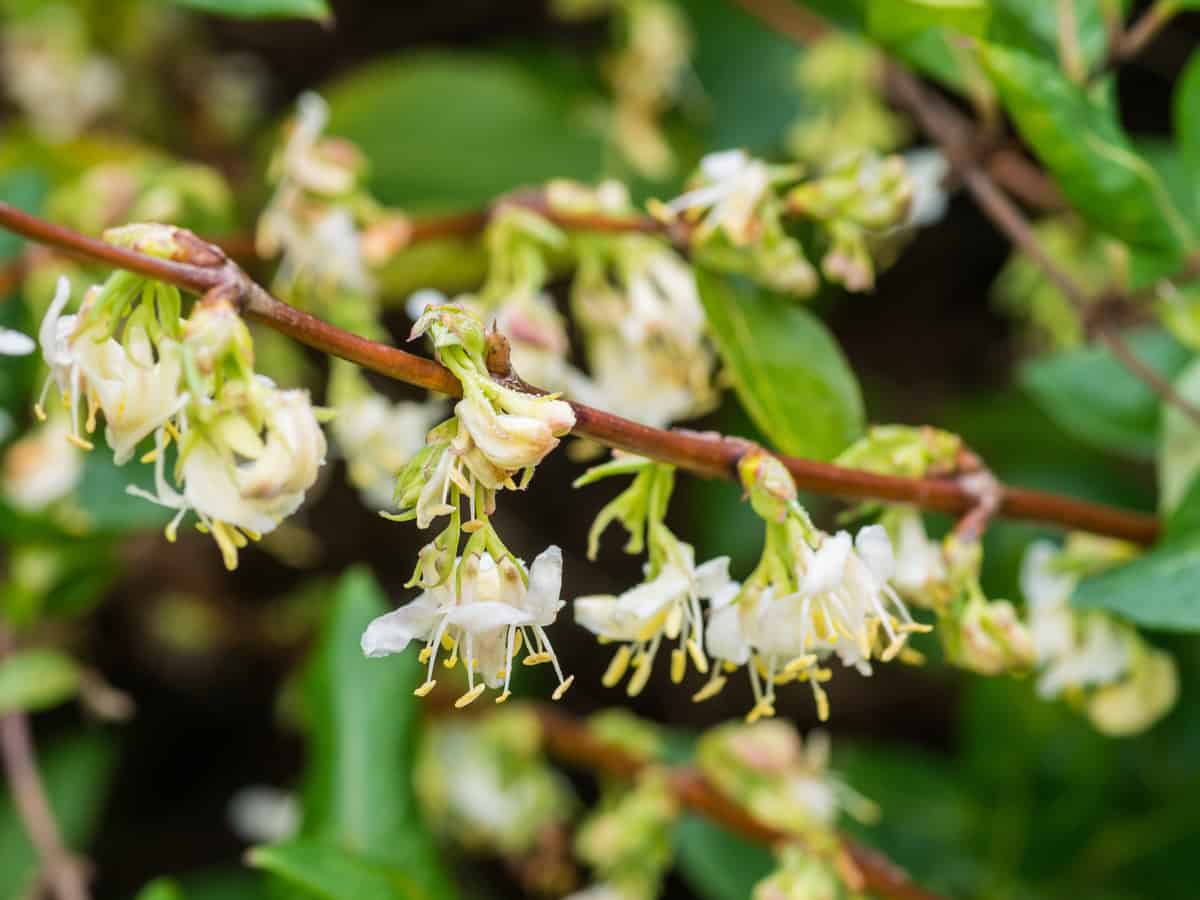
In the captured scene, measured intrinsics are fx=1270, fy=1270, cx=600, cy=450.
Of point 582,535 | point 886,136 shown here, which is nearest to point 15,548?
point 582,535

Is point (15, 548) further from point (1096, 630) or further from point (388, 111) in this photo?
point (1096, 630)

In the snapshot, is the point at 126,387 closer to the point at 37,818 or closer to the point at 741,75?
the point at 37,818

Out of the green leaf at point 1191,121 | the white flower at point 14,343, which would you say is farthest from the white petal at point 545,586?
the green leaf at point 1191,121

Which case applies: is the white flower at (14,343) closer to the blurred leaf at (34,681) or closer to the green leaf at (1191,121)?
the blurred leaf at (34,681)

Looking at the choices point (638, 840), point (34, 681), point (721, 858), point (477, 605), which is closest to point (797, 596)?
point (477, 605)

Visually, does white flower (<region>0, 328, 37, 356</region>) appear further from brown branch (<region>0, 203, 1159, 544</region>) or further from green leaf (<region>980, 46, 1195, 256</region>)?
green leaf (<region>980, 46, 1195, 256</region>)

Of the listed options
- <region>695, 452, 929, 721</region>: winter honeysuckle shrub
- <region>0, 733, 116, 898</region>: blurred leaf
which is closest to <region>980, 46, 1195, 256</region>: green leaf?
<region>695, 452, 929, 721</region>: winter honeysuckle shrub

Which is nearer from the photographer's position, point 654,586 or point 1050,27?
point 654,586
